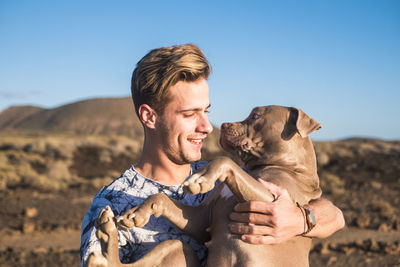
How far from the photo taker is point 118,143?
109 ft

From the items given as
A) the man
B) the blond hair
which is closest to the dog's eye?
the man

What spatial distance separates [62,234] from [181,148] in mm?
9702

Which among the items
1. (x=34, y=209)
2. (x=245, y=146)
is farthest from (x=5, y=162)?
(x=245, y=146)

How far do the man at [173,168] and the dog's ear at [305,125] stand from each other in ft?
2.08

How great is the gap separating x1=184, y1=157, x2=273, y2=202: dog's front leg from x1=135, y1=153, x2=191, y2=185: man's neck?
2.44 feet

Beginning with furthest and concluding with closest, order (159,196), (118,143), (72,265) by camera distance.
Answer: (118,143) → (72,265) → (159,196)

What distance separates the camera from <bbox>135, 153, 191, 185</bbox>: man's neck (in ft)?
12.8

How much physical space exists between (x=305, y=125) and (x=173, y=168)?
1.23m

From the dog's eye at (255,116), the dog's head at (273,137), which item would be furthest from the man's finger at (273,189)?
the dog's eye at (255,116)

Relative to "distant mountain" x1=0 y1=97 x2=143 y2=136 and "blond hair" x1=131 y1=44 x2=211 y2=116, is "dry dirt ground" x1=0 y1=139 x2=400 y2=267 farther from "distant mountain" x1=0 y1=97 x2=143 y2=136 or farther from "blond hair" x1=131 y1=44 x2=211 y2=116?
"distant mountain" x1=0 y1=97 x2=143 y2=136

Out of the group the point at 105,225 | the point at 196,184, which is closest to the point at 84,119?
the point at 105,225

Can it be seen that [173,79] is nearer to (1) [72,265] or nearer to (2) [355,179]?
(1) [72,265]

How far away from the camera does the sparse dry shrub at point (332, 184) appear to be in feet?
63.3

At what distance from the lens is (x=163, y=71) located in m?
3.68
